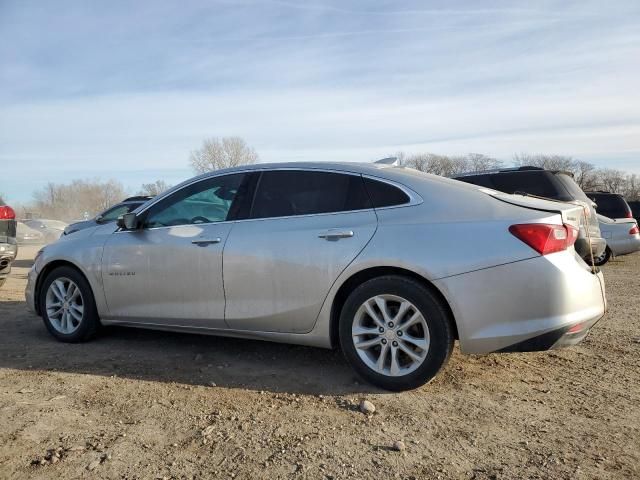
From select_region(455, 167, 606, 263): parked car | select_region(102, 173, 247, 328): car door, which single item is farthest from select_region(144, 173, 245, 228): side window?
select_region(455, 167, 606, 263): parked car

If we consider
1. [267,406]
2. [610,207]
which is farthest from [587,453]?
[610,207]

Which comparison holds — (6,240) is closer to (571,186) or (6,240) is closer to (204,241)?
(204,241)

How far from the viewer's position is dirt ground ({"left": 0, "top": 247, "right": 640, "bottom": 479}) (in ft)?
8.63

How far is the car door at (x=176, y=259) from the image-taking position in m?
4.20

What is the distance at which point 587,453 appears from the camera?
2.72 m

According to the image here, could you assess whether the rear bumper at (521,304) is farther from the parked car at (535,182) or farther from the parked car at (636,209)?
the parked car at (636,209)

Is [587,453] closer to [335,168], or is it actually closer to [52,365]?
[335,168]

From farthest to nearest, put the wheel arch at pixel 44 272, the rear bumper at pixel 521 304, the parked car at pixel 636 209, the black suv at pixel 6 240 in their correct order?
the parked car at pixel 636 209 → the black suv at pixel 6 240 → the wheel arch at pixel 44 272 → the rear bumper at pixel 521 304

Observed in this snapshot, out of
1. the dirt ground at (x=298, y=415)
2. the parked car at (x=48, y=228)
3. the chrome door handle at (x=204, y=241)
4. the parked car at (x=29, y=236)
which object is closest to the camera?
the dirt ground at (x=298, y=415)

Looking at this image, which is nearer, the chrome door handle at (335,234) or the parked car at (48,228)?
the chrome door handle at (335,234)

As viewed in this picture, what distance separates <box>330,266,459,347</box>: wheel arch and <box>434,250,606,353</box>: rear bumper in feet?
0.24

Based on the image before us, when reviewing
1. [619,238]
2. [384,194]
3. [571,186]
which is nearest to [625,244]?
[619,238]

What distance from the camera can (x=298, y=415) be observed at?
324cm

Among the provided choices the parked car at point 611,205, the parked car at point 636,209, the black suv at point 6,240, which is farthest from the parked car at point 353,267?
the parked car at point 636,209
